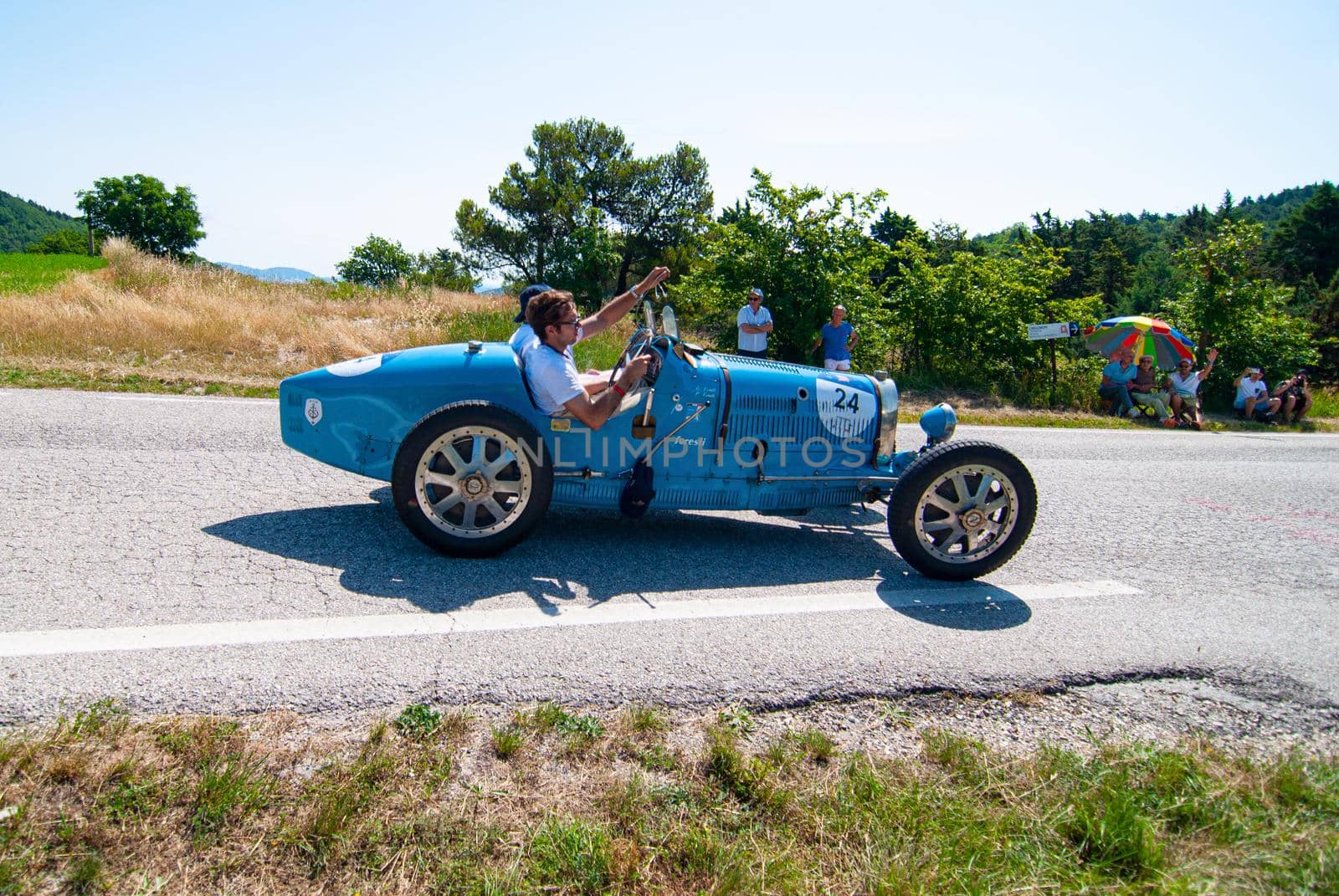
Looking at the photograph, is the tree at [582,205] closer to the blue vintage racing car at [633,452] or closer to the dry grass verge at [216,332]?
the dry grass verge at [216,332]

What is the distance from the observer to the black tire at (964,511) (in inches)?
173

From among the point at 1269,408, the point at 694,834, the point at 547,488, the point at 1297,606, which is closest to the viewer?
the point at 694,834

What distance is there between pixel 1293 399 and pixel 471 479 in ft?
58.5

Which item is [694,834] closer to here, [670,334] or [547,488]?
[547,488]

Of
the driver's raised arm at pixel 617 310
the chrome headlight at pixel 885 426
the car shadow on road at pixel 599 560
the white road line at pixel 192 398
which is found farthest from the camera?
the white road line at pixel 192 398

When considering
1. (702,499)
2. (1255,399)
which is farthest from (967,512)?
(1255,399)

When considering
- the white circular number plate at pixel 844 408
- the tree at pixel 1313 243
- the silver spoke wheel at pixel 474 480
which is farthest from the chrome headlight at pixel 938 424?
the tree at pixel 1313 243

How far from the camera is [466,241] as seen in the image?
4406 centimetres

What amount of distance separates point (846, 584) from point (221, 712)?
3.02m

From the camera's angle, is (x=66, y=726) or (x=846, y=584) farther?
(x=846, y=584)

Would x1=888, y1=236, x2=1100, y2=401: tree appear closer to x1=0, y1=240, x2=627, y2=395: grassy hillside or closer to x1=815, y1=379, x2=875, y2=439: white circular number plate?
x1=0, y1=240, x2=627, y2=395: grassy hillside

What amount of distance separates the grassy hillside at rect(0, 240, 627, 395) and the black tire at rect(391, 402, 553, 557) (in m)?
6.45

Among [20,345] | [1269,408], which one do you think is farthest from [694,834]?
[1269,408]

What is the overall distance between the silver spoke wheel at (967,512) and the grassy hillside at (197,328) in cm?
809
